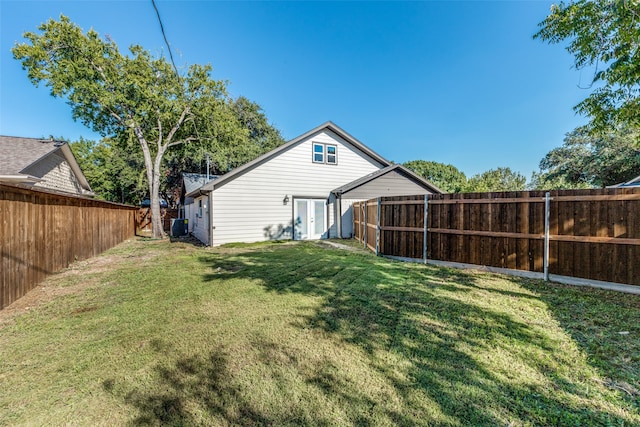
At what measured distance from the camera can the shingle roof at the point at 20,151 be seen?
995cm

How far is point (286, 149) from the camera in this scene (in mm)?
13047

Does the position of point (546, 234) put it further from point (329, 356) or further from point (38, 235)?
point (38, 235)

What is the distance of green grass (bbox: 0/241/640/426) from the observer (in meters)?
2.07

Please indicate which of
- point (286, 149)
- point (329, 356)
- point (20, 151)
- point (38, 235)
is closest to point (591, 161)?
point (286, 149)

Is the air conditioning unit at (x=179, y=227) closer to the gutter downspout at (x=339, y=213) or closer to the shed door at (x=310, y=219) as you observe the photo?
the shed door at (x=310, y=219)

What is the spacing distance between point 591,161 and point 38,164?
37306 mm

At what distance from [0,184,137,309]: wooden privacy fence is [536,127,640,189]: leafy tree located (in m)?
28.3

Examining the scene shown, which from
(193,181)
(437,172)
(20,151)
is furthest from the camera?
(437,172)

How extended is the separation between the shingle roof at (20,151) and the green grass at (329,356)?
9276 millimetres

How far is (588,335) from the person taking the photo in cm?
316

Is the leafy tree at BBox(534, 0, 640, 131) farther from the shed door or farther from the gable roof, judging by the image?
the shed door

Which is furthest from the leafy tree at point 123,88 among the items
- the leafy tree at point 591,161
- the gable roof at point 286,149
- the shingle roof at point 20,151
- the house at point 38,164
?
the leafy tree at point 591,161

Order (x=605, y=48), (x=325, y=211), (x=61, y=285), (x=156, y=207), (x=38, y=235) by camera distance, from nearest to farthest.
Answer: (x=61, y=285) → (x=38, y=235) → (x=605, y=48) → (x=325, y=211) → (x=156, y=207)

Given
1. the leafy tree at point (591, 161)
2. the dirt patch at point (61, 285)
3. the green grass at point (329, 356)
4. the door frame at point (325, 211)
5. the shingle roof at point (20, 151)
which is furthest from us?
the leafy tree at point (591, 161)
